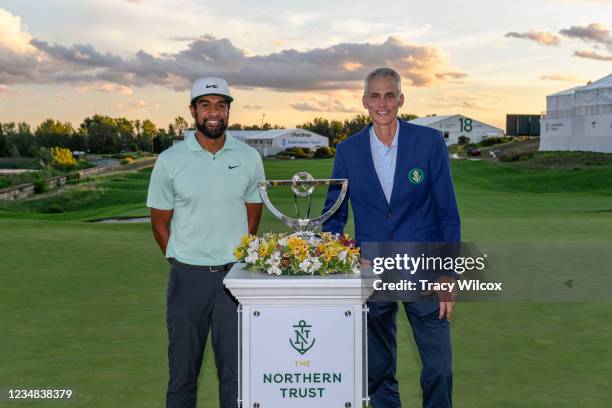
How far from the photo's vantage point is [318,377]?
175 inches

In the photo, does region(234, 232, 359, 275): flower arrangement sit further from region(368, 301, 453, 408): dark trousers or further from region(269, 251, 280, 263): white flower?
region(368, 301, 453, 408): dark trousers

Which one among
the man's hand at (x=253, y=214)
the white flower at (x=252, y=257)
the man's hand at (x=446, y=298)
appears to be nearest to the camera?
the white flower at (x=252, y=257)

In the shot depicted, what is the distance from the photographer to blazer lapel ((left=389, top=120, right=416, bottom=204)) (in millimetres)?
5152

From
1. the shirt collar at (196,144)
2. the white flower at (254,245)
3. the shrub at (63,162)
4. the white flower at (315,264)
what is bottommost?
the shrub at (63,162)

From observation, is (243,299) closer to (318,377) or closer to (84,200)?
(318,377)

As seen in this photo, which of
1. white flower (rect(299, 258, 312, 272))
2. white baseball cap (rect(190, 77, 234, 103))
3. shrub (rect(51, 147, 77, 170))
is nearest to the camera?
white flower (rect(299, 258, 312, 272))

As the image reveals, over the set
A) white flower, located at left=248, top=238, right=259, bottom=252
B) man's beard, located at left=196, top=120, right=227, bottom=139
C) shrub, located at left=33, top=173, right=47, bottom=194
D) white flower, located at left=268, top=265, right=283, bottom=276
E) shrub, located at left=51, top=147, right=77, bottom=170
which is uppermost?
man's beard, located at left=196, top=120, right=227, bottom=139

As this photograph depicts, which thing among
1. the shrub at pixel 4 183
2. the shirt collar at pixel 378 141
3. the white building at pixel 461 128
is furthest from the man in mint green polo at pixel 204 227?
the white building at pixel 461 128

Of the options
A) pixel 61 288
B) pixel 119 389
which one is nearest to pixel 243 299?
pixel 119 389

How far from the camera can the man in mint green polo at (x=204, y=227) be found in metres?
5.30

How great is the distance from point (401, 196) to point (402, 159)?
0.81 ft

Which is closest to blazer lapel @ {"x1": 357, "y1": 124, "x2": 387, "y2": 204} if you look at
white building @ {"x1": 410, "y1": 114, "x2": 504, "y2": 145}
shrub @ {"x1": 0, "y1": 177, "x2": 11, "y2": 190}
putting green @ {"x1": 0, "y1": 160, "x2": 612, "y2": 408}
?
putting green @ {"x1": 0, "y1": 160, "x2": 612, "y2": 408}

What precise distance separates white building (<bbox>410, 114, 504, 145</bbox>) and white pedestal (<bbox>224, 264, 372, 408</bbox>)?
12049 centimetres

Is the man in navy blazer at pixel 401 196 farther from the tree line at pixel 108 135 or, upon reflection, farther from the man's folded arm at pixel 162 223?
the tree line at pixel 108 135
